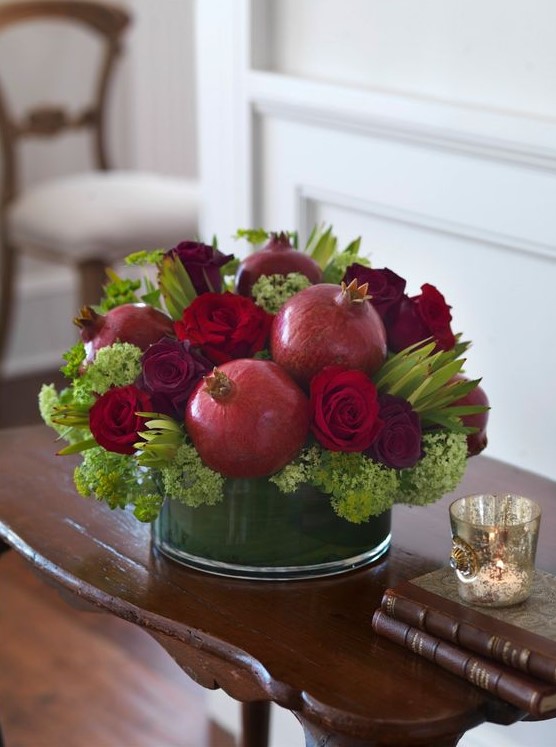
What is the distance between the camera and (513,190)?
136 centimetres

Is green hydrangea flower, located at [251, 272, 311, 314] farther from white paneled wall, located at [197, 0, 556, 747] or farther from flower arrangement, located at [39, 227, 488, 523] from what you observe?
white paneled wall, located at [197, 0, 556, 747]

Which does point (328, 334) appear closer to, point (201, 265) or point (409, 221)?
point (201, 265)

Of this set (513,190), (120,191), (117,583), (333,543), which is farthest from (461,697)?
(120,191)

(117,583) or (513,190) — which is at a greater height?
(513,190)

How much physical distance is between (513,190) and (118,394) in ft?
1.89

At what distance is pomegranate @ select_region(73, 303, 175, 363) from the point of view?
1050 mm

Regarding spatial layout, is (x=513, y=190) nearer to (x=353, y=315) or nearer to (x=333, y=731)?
(x=353, y=315)

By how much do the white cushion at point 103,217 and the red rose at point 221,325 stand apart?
1873 millimetres

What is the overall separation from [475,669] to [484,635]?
0.08 feet

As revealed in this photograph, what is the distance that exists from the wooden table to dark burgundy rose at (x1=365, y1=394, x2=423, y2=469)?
12cm

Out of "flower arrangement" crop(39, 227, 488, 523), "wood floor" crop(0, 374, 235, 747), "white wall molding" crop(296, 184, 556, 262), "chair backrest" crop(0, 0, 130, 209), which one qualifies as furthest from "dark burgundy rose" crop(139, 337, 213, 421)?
"chair backrest" crop(0, 0, 130, 209)

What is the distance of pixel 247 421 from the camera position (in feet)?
3.13

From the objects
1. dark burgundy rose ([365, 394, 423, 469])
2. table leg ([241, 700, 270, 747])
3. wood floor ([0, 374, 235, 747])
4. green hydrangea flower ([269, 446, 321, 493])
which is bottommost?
wood floor ([0, 374, 235, 747])

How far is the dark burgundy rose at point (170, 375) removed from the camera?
981mm
